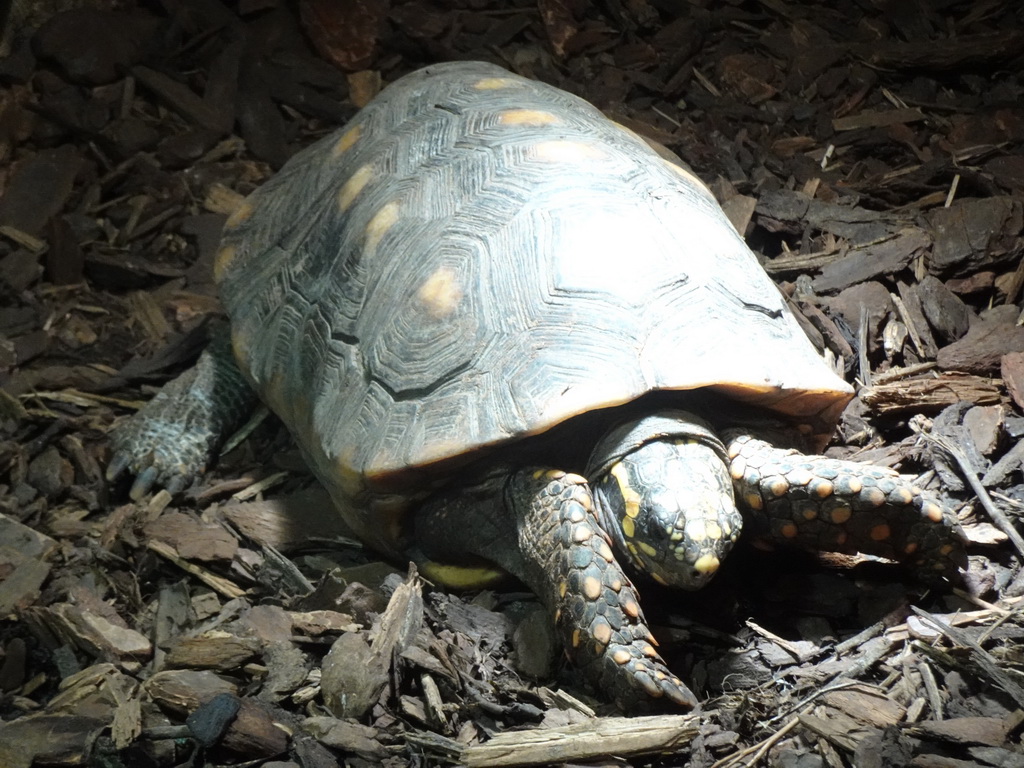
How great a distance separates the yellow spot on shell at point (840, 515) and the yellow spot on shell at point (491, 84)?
8.18ft

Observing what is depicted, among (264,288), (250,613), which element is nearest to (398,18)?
(264,288)

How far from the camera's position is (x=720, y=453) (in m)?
3.36

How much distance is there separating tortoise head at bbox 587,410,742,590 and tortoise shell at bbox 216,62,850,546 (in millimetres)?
179

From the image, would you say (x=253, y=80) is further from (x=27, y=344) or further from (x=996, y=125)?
(x=996, y=125)

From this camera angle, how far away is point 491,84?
4.50m

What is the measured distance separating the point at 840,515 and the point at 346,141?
299cm

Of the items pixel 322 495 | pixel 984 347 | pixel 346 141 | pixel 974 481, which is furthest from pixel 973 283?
pixel 322 495

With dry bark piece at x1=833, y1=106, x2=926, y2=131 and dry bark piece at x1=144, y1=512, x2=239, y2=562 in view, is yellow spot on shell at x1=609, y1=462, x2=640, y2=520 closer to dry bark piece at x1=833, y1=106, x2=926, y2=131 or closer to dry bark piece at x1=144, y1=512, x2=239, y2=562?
dry bark piece at x1=144, y1=512, x2=239, y2=562

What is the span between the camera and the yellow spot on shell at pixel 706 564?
9.70 feet

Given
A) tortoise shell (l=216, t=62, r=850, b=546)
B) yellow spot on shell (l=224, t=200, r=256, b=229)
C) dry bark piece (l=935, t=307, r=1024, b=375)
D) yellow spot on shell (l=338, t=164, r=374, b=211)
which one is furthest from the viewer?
yellow spot on shell (l=224, t=200, r=256, b=229)

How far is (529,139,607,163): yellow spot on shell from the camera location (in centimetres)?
388

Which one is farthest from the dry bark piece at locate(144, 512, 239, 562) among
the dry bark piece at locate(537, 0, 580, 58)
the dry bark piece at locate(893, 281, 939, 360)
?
the dry bark piece at locate(537, 0, 580, 58)

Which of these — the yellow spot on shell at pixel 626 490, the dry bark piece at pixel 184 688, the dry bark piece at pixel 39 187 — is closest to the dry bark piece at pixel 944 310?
the yellow spot on shell at pixel 626 490

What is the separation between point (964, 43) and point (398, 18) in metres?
3.73
